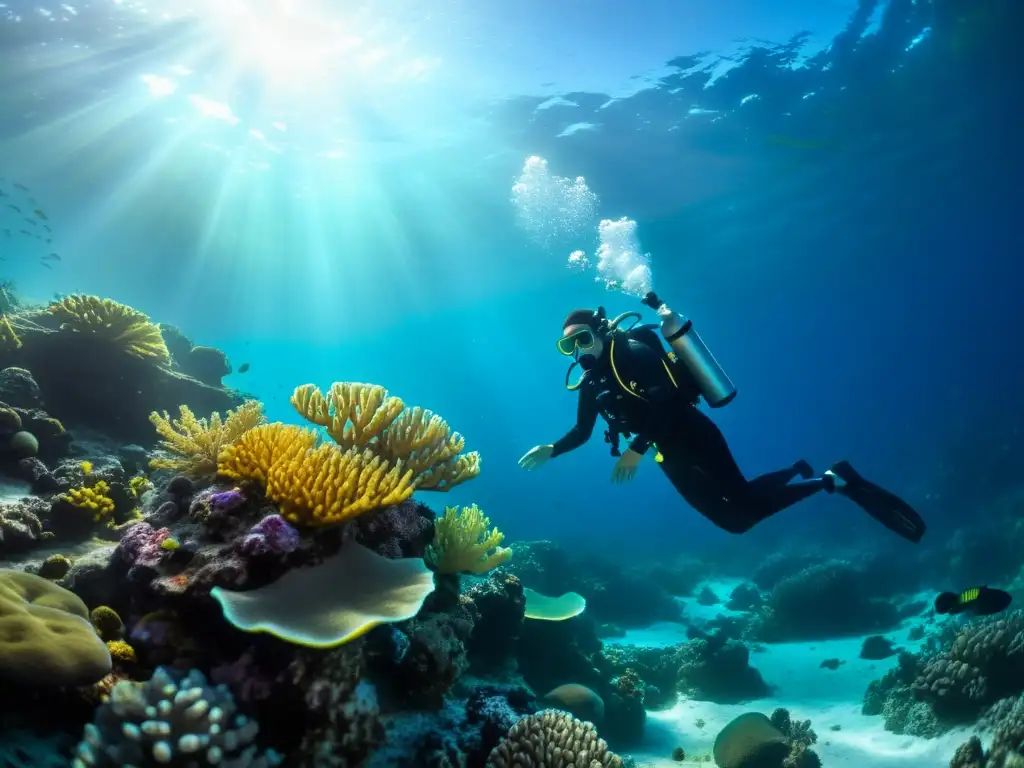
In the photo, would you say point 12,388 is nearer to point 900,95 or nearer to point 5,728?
point 5,728

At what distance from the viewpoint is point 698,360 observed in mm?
6734

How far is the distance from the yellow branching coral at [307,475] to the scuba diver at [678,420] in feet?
9.80

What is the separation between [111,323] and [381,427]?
21.7 feet

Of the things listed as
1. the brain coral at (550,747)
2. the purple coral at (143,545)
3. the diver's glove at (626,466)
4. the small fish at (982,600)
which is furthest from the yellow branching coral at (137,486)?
the small fish at (982,600)

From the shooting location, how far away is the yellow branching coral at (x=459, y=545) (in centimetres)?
470

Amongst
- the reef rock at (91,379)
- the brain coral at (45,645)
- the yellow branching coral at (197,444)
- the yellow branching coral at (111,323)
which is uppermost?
the yellow branching coral at (111,323)

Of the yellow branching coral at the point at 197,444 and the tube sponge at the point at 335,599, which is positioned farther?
the yellow branching coral at the point at 197,444

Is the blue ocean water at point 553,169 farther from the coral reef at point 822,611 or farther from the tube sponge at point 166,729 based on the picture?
the tube sponge at point 166,729

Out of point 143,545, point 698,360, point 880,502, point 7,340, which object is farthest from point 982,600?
point 7,340

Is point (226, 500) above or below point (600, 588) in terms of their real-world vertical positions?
below

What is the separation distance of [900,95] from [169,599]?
31272mm

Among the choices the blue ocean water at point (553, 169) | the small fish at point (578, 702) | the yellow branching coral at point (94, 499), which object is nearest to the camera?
the yellow branching coral at point (94, 499)

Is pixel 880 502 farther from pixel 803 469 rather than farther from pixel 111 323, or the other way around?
pixel 111 323

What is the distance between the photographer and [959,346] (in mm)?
A: 75250
